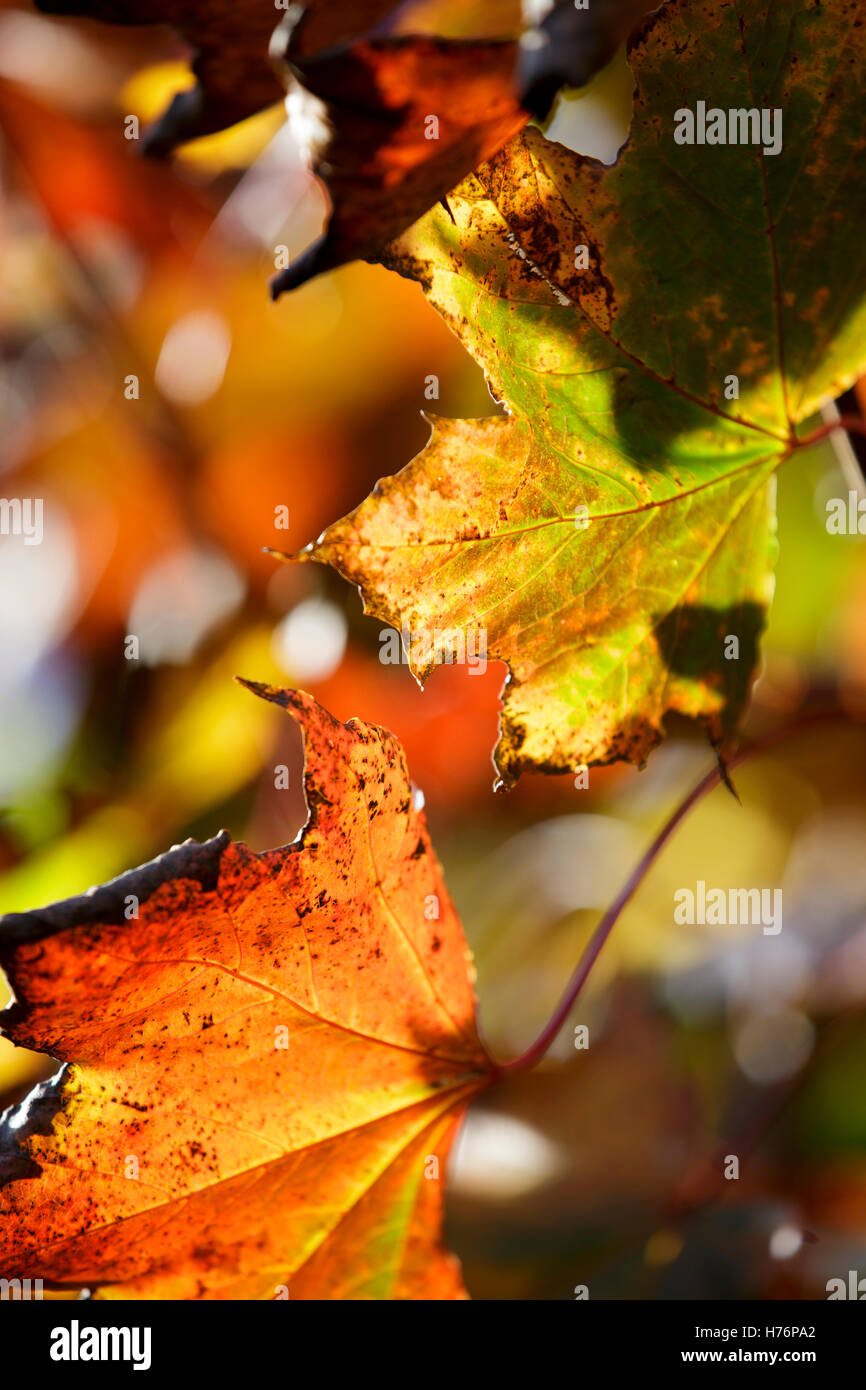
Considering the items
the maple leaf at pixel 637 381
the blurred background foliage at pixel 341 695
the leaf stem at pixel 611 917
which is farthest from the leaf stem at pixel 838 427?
the blurred background foliage at pixel 341 695

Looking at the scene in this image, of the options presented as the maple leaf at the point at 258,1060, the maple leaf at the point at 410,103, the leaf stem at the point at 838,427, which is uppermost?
the leaf stem at the point at 838,427

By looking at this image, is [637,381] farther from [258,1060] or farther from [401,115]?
[258,1060]

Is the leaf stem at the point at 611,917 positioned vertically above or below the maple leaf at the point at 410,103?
below

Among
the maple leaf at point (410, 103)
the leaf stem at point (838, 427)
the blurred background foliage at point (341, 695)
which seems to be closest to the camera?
the maple leaf at point (410, 103)

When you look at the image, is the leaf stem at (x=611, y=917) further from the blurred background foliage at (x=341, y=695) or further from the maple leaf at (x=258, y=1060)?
the blurred background foliage at (x=341, y=695)

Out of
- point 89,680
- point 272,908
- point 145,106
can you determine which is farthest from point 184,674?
point 272,908

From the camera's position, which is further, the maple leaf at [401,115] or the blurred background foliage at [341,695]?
the blurred background foliage at [341,695]
